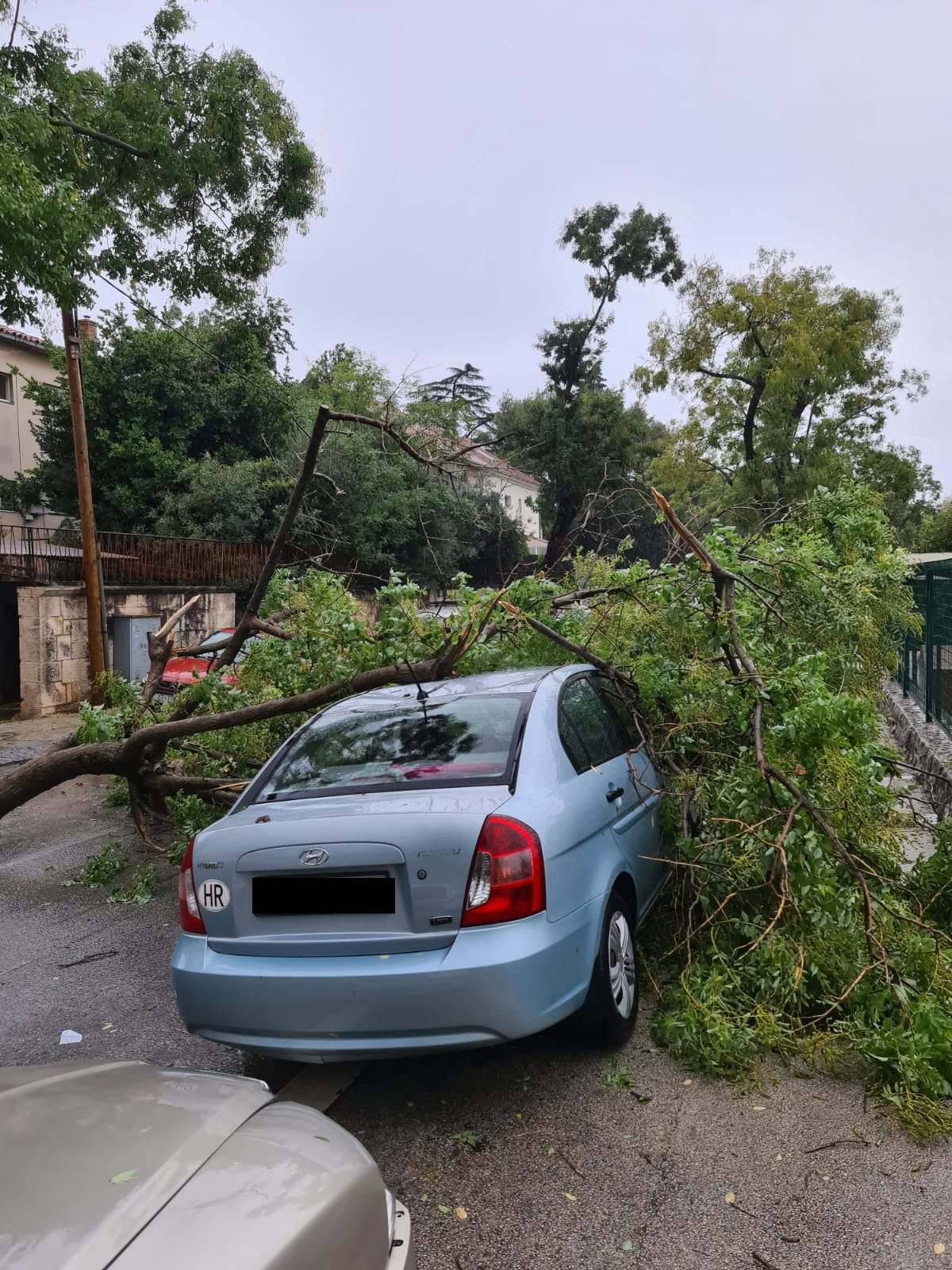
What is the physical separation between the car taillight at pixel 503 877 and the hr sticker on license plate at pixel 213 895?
91cm

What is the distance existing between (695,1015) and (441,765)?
1405 millimetres

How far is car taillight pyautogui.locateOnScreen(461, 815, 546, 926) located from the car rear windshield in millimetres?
305

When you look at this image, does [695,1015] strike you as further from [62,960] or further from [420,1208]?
[62,960]

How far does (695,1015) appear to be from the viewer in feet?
11.6

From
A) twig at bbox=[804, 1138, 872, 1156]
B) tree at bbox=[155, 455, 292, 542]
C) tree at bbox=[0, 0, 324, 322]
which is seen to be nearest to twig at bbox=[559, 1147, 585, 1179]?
twig at bbox=[804, 1138, 872, 1156]

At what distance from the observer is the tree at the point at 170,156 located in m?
11.6

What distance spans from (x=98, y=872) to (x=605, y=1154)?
4.62 metres

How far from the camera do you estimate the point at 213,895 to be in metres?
3.28

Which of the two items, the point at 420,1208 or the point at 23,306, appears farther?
the point at 23,306

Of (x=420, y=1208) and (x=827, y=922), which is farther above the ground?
(x=827, y=922)

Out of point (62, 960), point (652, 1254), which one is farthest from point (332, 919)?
point (62, 960)

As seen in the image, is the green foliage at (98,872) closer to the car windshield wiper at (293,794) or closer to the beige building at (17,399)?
the car windshield wiper at (293,794)

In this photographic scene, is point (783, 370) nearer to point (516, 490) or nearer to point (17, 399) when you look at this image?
point (17, 399)

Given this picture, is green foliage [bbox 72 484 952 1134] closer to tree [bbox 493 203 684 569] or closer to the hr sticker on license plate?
the hr sticker on license plate
